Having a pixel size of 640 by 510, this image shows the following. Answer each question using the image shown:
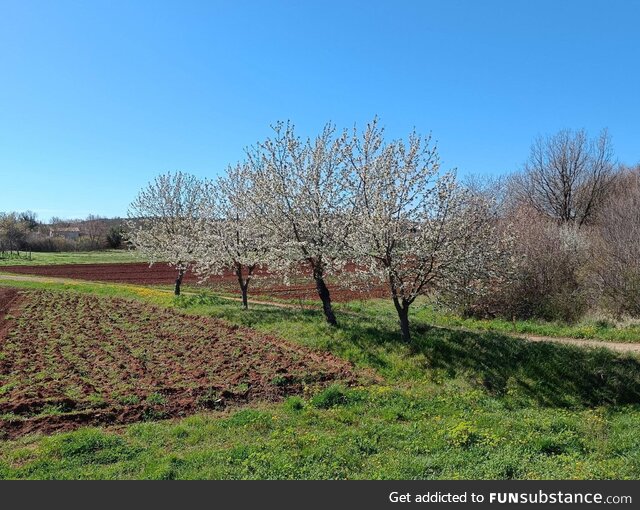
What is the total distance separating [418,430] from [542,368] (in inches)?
231

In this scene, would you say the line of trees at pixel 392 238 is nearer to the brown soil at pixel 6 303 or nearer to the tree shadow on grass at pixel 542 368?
the tree shadow on grass at pixel 542 368

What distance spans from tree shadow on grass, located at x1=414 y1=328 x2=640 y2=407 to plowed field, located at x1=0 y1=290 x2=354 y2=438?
11.0ft

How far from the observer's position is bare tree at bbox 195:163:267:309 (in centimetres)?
2100

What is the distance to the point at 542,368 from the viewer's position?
40.2 ft

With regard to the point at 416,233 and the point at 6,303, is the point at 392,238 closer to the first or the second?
the point at 416,233

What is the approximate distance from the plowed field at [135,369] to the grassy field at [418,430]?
871mm

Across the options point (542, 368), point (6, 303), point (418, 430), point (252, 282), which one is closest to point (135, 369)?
point (418, 430)

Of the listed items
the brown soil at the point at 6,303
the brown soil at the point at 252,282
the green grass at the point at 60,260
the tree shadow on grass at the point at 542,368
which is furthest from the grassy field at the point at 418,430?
the green grass at the point at 60,260

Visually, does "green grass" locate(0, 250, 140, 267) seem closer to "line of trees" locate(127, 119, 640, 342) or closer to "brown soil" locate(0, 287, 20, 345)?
"brown soil" locate(0, 287, 20, 345)

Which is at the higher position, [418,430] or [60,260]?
[60,260]

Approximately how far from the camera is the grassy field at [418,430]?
6770mm

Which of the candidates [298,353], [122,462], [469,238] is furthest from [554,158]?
[122,462]

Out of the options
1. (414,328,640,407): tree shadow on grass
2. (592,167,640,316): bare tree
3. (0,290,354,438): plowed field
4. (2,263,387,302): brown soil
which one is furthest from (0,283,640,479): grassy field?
(592,167,640,316): bare tree
